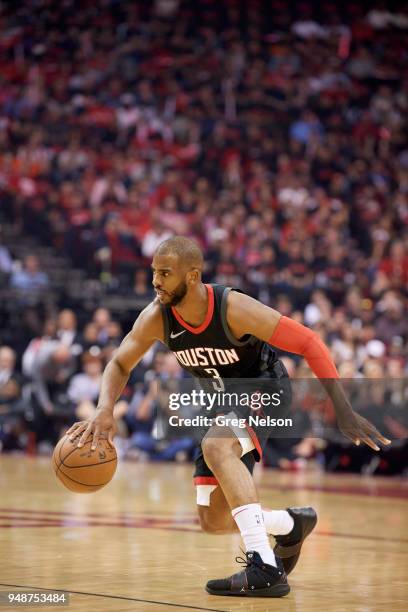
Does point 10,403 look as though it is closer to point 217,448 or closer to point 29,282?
point 29,282

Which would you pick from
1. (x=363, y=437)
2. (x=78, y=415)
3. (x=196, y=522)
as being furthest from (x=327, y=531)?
(x=78, y=415)

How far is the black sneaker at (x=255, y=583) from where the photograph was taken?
4.87 m

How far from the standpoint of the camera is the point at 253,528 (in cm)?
492

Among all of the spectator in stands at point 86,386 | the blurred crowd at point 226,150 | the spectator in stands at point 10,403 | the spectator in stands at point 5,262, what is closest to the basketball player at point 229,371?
the blurred crowd at point 226,150

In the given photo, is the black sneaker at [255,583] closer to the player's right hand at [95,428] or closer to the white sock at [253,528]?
the white sock at [253,528]

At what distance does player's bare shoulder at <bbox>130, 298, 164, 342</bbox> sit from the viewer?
5305 millimetres

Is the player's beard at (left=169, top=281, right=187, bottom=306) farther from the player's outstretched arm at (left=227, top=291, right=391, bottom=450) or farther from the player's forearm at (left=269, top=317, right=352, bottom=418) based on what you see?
the player's forearm at (left=269, top=317, right=352, bottom=418)

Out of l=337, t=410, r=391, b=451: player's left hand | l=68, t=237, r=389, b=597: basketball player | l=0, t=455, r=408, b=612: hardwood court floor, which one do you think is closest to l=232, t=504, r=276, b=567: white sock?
l=68, t=237, r=389, b=597: basketball player

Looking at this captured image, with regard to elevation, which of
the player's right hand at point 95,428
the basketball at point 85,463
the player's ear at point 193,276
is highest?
the player's ear at point 193,276

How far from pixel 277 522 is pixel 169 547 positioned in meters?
1.32

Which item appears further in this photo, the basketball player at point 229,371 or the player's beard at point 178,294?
the player's beard at point 178,294

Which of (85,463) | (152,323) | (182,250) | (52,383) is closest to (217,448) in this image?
(85,463)

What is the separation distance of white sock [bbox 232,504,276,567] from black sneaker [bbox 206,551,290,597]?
5 centimetres

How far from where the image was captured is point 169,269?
5.05m
